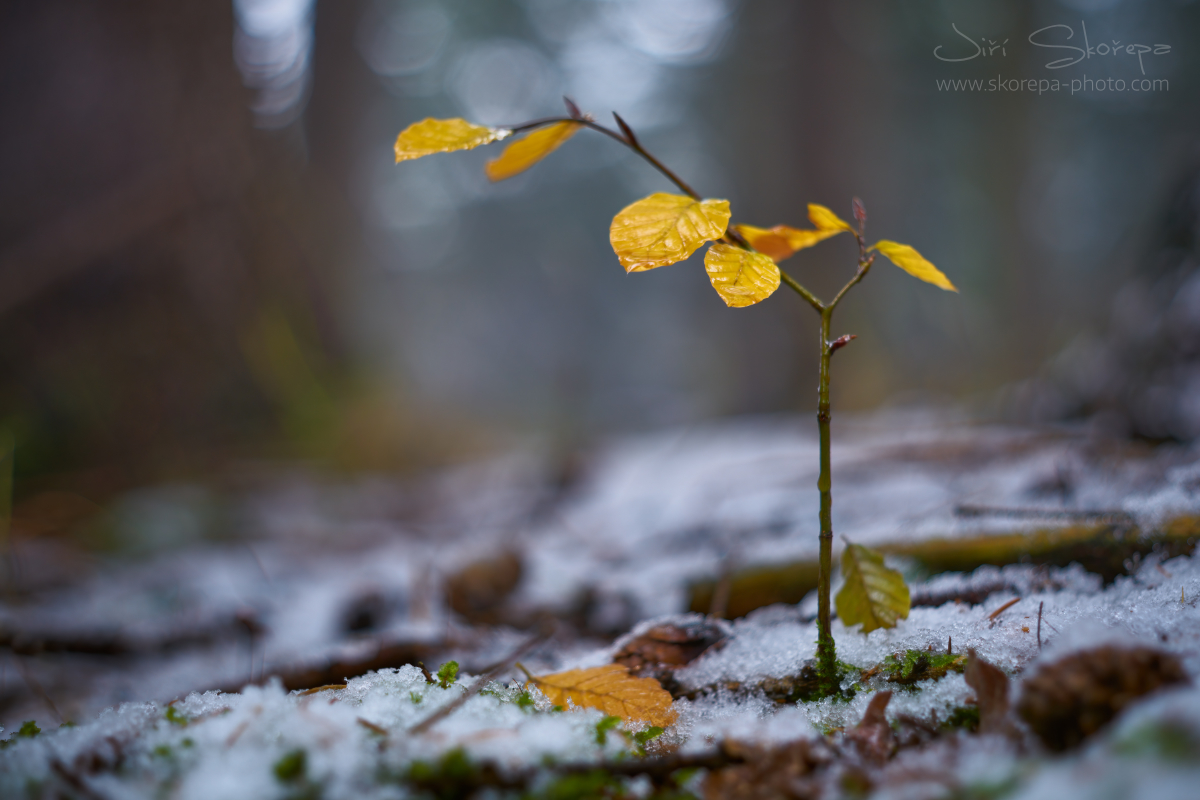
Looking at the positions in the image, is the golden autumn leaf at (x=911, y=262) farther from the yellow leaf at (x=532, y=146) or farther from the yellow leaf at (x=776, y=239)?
the yellow leaf at (x=532, y=146)

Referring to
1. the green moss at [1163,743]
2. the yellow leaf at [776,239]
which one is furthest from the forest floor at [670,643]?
the yellow leaf at [776,239]

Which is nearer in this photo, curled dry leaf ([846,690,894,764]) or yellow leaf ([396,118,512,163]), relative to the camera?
curled dry leaf ([846,690,894,764])

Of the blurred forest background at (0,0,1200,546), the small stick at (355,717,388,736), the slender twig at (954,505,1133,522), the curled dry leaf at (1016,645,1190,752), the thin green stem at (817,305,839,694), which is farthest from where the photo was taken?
the blurred forest background at (0,0,1200,546)

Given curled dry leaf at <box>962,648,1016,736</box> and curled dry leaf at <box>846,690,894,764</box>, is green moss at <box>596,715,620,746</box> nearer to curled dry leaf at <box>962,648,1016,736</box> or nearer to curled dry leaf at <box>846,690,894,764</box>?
curled dry leaf at <box>846,690,894,764</box>

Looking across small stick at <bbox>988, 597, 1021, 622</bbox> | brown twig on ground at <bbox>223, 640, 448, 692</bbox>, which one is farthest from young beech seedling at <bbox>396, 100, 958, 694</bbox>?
brown twig on ground at <bbox>223, 640, 448, 692</bbox>

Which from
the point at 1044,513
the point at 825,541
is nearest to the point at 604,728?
the point at 825,541

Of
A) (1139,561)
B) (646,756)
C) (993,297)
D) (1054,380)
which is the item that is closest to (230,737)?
(646,756)

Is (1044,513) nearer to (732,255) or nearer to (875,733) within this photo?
(875,733)
